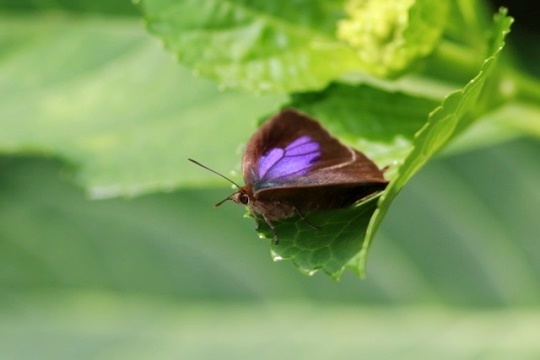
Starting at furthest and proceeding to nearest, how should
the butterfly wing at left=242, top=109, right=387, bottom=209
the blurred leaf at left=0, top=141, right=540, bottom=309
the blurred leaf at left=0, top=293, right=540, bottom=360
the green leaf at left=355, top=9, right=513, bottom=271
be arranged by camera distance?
1. the blurred leaf at left=0, top=141, right=540, bottom=309
2. the blurred leaf at left=0, top=293, right=540, bottom=360
3. the butterfly wing at left=242, top=109, right=387, bottom=209
4. the green leaf at left=355, top=9, right=513, bottom=271

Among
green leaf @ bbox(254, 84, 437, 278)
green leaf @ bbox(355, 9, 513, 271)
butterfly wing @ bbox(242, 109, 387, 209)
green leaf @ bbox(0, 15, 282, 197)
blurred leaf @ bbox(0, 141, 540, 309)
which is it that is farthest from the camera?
blurred leaf @ bbox(0, 141, 540, 309)

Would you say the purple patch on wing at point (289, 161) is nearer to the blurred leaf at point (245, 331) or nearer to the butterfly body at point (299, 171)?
the butterfly body at point (299, 171)

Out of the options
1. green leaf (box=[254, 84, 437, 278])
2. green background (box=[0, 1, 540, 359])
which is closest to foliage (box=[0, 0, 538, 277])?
green leaf (box=[254, 84, 437, 278])

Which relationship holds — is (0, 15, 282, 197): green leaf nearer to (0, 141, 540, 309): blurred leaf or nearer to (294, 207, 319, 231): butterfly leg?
(294, 207, 319, 231): butterfly leg

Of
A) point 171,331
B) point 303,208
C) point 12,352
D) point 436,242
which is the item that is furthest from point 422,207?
point 303,208

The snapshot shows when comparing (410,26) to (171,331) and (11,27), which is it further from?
(171,331)

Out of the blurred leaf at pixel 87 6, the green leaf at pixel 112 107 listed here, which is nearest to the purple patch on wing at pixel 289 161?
the green leaf at pixel 112 107

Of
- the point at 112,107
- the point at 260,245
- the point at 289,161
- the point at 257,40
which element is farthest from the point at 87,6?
the point at 289,161

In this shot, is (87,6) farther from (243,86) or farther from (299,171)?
(299,171)

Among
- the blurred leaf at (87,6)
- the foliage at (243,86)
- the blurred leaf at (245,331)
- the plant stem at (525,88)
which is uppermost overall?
the blurred leaf at (87,6)
